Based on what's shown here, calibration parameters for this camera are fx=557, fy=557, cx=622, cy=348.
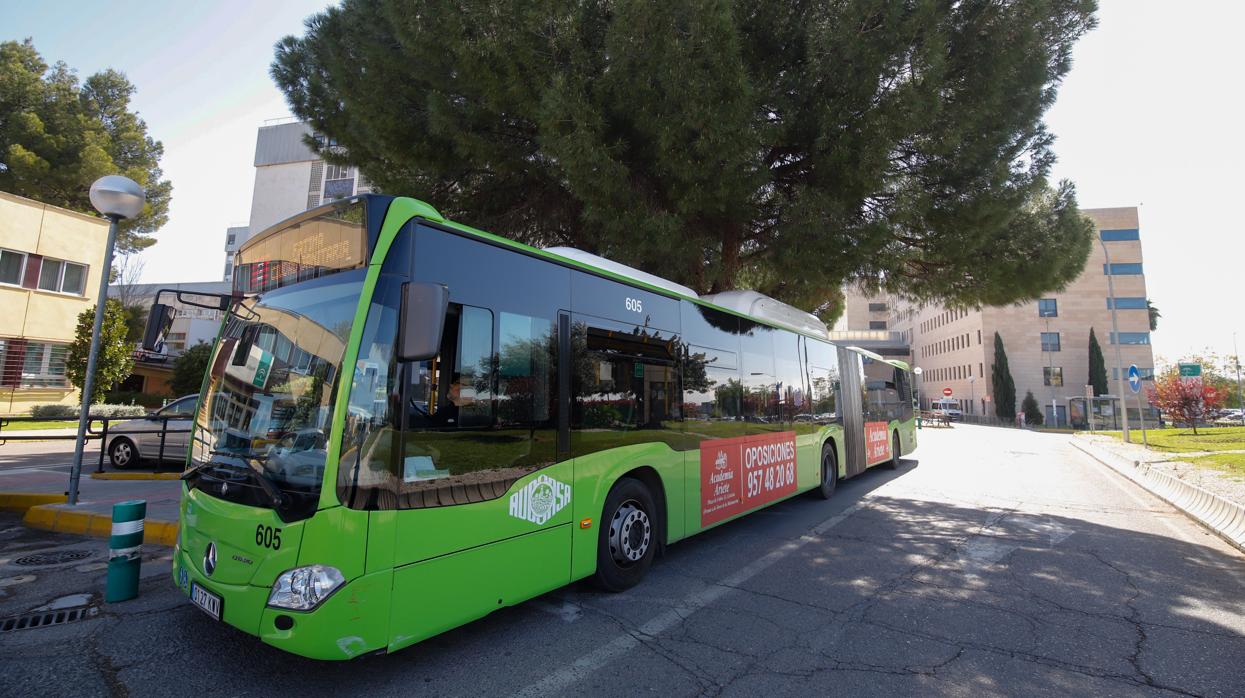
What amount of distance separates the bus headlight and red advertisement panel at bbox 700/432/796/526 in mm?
Result: 3990

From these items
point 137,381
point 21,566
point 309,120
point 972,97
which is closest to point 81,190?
point 137,381

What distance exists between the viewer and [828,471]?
994 cm

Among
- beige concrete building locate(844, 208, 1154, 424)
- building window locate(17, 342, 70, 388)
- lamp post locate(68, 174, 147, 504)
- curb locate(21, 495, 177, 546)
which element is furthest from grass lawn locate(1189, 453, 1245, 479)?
beige concrete building locate(844, 208, 1154, 424)

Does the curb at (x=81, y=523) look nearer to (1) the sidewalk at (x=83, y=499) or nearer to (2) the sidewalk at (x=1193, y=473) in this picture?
(1) the sidewalk at (x=83, y=499)

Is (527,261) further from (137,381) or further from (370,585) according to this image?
(137,381)

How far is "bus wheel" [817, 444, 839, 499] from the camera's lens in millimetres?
9703

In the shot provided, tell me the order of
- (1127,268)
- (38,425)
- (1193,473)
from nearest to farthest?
(1193,473), (38,425), (1127,268)

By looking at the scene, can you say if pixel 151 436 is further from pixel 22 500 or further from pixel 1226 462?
pixel 1226 462

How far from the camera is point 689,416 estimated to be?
19.6ft

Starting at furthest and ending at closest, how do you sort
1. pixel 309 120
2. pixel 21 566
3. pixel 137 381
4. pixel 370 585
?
pixel 137 381 < pixel 309 120 < pixel 21 566 < pixel 370 585

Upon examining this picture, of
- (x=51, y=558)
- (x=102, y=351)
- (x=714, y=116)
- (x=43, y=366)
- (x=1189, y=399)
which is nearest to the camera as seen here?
(x=51, y=558)

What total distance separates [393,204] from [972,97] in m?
9.21

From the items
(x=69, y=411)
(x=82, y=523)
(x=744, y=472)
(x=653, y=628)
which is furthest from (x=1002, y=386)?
(x=69, y=411)

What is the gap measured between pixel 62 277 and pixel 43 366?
387 cm
